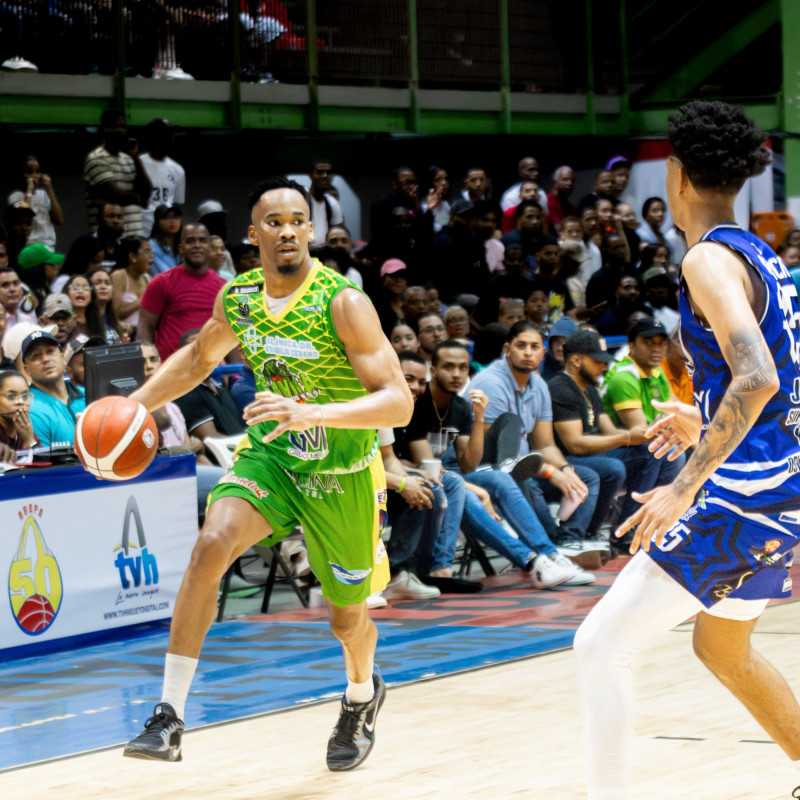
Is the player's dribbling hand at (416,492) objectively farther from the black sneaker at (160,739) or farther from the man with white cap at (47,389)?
the black sneaker at (160,739)

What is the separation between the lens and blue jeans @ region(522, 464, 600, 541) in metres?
9.15

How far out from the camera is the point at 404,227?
12.5 meters

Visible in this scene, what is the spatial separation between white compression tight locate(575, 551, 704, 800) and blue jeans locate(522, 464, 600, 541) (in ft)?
18.6

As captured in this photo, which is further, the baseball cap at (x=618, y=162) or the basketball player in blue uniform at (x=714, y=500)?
the baseball cap at (x=618, y=162)

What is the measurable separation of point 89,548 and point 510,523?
111 inches

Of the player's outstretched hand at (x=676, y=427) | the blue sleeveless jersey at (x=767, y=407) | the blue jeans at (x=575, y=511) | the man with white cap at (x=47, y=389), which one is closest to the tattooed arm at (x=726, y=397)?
the blue sleeveless jersey at (x=767, y=407)

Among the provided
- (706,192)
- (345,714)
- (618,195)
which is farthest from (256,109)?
(706,192)

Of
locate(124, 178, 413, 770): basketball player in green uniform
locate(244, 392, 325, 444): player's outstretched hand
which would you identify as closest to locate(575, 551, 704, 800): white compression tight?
locate(244, 392, 325, 444): player's outstretched hand

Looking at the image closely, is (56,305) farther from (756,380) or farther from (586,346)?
(756,380)

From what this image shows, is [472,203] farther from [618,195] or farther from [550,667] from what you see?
[550,667]

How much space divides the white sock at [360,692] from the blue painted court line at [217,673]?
2.77 ft

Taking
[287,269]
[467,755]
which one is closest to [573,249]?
[287,269]

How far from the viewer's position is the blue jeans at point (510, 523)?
8.57m

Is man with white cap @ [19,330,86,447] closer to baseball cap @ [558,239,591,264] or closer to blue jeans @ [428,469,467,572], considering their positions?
blue jeans @ [428,469,467,572]
